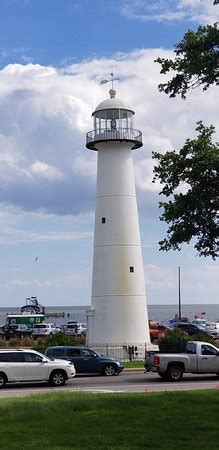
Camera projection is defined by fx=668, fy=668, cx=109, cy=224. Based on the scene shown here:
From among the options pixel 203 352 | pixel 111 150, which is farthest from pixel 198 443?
pixel 111 150

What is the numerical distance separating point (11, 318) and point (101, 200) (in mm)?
33645

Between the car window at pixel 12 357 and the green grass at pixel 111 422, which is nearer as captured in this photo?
the green grass at pixel 111 422

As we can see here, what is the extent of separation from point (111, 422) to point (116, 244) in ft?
92.8

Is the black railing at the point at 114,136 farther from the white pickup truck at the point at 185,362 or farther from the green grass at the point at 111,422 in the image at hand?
the green grass at the point at 111,422

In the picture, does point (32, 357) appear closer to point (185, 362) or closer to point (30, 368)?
point (30, 368)

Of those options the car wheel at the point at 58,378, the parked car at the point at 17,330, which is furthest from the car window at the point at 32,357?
the parked car at the point at 17,330

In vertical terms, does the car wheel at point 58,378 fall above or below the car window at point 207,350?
below

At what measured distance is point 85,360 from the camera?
2886cm

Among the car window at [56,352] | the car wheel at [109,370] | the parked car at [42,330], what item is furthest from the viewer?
→ the parked car at [42,330]

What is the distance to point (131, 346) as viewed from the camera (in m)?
41.1

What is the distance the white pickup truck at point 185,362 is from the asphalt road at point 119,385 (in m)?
0.40

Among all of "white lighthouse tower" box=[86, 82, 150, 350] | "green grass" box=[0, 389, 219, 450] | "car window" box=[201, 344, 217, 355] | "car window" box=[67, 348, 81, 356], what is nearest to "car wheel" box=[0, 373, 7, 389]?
"car window" box=[67, 348, 81, 356]

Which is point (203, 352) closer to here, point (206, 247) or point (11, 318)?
point (206, 247)

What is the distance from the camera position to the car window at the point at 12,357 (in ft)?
80.4
